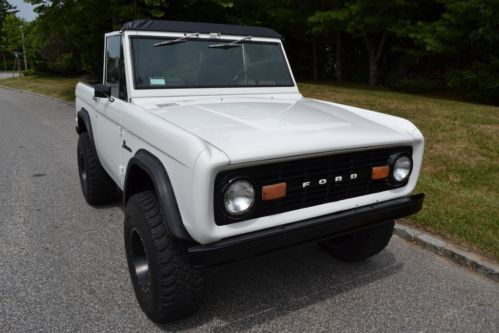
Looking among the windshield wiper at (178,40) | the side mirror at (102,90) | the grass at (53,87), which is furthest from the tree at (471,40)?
the grass at (53,87)

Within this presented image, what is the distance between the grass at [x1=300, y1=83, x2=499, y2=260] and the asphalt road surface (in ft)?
Answer: 1.52

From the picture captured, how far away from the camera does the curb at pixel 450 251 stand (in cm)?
335

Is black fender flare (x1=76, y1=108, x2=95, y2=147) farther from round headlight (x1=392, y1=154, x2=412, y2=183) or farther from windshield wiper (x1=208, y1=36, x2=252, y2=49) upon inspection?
round headlight (x1=392, y1=154, x2=412, y2=183)

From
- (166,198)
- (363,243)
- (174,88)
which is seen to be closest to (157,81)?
(174,88)

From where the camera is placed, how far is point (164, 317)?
2537 mm

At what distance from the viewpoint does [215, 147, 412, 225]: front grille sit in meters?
2.20

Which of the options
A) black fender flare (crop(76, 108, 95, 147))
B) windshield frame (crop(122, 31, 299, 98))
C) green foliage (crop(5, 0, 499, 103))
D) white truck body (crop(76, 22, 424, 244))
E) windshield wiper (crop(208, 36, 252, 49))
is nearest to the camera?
white truck body (crop(76, 22, 424, 244))

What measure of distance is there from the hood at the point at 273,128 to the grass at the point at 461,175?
1.56 meters

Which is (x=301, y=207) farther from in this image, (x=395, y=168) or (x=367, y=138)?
(x=395, y=168)

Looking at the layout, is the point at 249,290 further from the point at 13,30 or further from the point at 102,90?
the point at 13,30

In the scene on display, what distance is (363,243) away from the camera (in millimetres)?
3295

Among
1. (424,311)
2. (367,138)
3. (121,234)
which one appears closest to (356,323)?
(424,311)

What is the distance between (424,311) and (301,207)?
Result: 123cm

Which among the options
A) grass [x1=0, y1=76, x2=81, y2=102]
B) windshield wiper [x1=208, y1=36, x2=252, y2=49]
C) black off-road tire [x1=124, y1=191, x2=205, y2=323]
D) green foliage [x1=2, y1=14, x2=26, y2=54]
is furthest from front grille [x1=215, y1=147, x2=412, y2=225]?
green foliage [x1=2, y1=14, x2=26, y2=54]
